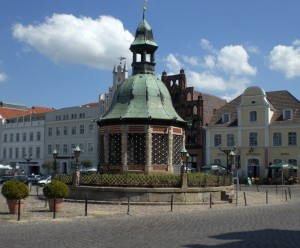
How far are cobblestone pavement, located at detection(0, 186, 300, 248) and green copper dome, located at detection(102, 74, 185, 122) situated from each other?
8.78 metres

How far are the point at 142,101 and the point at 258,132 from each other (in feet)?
96.7

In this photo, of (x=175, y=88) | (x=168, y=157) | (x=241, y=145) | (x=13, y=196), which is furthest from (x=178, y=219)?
(x=175, y=88)

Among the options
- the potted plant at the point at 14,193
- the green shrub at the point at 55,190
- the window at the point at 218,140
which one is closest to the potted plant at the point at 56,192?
the green shrub at the point at 55,190

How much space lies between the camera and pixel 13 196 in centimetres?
1864

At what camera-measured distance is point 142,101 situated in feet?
99.1

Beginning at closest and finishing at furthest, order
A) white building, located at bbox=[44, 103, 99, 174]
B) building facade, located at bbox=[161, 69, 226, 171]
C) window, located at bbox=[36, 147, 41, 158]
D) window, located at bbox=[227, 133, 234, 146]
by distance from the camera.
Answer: window, located at bbox=[227, 133, 234, 146] → building facade, located at bbox=[161, 69, 226, 171] → white building, located at bbox=[44, 103, 99, 174] → window, located at bbox=[36, 147, 41, 158]

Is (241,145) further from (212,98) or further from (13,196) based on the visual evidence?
(13,196)

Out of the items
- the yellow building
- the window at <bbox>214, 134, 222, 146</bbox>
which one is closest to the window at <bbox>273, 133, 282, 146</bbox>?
the yellow building

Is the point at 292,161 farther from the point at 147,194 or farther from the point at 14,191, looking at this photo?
the point at 14,191

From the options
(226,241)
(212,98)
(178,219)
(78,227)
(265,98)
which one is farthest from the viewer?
(212,98)

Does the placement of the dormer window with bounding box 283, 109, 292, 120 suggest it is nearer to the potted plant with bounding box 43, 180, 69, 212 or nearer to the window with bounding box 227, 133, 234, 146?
the window with bounding box 227, 133, 234, 146

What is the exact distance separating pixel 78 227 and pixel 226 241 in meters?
5.25

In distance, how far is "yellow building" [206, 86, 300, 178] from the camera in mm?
54156

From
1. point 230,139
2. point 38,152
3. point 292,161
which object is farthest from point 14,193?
point 38,152
